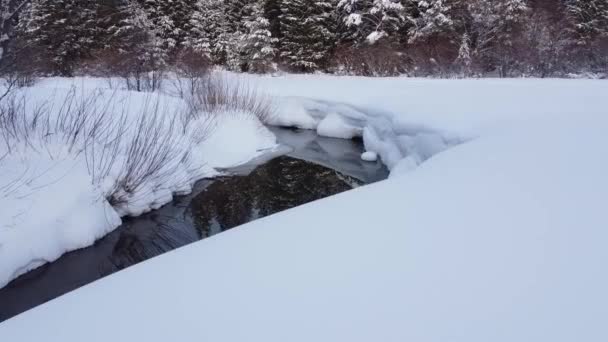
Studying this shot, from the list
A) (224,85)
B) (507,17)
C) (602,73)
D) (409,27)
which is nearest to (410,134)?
(224,85)

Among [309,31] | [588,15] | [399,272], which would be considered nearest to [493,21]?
[588,15]

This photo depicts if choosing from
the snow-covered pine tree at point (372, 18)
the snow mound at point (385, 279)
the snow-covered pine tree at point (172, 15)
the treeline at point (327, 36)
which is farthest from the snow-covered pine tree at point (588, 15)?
the snow-covered pine tree at point (172, 15)

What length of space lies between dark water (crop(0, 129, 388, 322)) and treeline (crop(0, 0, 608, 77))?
241 inches

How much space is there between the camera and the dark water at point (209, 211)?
359cm

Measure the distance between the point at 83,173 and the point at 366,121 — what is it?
5385 mm

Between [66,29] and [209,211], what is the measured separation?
1859 cm

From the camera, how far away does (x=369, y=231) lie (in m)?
2.09

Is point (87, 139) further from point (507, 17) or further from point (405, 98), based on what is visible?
point (507, 17)

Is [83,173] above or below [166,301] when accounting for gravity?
below

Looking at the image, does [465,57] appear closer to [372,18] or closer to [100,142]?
[372,18]

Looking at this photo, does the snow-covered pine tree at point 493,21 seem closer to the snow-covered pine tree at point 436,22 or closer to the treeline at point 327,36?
the treeline at point 327,36

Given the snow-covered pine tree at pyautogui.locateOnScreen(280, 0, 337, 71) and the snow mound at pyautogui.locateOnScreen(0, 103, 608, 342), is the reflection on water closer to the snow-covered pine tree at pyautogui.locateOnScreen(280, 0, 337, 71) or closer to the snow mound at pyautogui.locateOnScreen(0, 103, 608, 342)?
the snow mound at pyautogui.locateOnScreen(0, 103, 608, 342)

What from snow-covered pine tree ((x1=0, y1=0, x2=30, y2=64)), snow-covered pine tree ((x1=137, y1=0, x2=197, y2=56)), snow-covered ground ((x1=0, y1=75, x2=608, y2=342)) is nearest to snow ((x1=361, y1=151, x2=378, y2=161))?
snow-covered ground ((x1=0, y1=75, x2=608, y2=342))

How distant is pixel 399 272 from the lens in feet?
5.43
